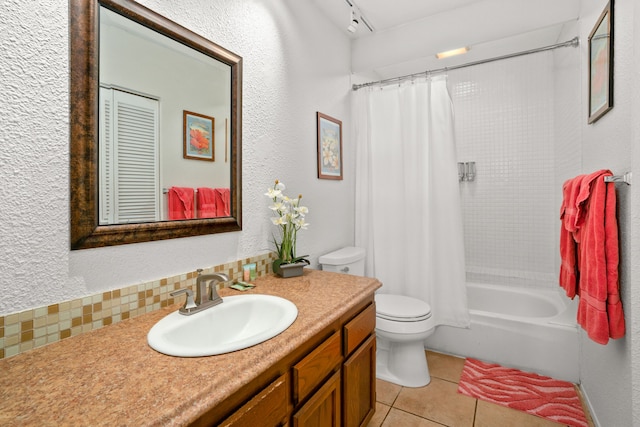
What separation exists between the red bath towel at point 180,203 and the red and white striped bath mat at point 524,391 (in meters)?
1.95

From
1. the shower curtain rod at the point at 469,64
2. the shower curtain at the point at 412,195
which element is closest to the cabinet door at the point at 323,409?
the shower curtain at the point at 412,195

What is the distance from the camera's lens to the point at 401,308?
209 cm

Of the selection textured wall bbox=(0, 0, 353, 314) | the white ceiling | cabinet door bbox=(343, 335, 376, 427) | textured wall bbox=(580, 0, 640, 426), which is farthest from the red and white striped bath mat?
the white ceiling

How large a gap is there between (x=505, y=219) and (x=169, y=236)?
295 cm

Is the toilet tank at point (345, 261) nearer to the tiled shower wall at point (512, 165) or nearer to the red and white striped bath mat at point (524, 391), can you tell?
the red and white striped bath mat at point (524, 391)

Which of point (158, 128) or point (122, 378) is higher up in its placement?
point (158, 128)

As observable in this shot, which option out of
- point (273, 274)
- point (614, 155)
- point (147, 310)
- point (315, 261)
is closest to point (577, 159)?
point (614, 155)

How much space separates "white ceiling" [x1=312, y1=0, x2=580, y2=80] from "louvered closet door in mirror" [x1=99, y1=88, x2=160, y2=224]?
5.34ft

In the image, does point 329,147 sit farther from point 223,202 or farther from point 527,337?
point 527,337

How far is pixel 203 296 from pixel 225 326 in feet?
0.47

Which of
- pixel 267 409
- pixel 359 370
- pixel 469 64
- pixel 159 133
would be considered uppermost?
pixel 469 64

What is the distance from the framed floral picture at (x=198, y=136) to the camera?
1.30 metres

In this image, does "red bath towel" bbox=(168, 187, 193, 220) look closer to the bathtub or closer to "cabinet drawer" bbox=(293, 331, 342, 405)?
"cabinet drawer" bbox=(293, 331, 342, 405)

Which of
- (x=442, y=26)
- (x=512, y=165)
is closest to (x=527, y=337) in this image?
(x=512, y=165)
